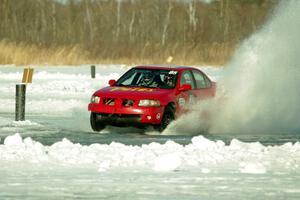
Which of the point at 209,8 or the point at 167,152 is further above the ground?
the point at 209,8

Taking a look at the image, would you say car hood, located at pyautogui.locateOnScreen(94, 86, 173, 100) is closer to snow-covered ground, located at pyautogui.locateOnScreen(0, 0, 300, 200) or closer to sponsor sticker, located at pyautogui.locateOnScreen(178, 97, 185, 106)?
sponsor sticker, located at pyautogui.locateOnScreen(178, 97, 185, 106)

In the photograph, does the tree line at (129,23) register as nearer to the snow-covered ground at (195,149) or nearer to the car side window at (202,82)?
the snow-covered ground at (195,149)

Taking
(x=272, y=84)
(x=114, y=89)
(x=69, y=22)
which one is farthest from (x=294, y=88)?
(x=69, y=22)

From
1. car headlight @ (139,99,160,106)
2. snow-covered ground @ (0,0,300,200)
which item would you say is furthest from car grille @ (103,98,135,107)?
snow-covered ground @ (0,0,300,200)

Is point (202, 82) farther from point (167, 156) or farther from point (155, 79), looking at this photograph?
point (167, 156)

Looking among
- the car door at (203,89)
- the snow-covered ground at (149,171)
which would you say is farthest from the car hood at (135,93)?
the snow-covered ground at (149,171)

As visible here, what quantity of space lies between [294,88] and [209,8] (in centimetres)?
6350

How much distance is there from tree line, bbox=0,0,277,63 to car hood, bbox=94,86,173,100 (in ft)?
97.6

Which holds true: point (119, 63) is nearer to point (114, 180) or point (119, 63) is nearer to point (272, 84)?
point (272, 84)

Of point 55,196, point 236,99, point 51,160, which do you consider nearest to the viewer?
point 55,196

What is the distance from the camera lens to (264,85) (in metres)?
20.2

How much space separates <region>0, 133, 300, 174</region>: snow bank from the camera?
11.5m

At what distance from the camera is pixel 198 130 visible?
1789 cm

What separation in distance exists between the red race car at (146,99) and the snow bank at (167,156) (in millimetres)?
3532
